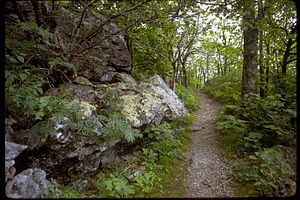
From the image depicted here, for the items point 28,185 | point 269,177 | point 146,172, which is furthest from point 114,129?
point 269,177

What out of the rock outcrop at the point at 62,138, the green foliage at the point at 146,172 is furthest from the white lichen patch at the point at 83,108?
the green foliage at the point at 146,172

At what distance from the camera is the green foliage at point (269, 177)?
2.67m

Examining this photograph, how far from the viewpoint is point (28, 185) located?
2148 millimetres

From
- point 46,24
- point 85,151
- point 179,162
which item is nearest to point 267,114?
point 179,162

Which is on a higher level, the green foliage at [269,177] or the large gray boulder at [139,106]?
the large gray boulder at [139,106]

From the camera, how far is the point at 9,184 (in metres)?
2.04

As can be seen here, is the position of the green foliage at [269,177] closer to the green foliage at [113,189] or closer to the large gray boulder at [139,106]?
the green foliage at [113,189]

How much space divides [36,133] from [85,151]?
1005mm

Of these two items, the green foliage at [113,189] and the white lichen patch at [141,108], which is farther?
the white lichen patch at [141,108]

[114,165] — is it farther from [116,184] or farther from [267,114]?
[267,114]

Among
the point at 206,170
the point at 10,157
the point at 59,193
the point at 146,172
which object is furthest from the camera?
the point at 206,170

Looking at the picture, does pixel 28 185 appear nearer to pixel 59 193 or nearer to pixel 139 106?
pixel 59 193

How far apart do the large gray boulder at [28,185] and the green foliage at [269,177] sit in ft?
12.4

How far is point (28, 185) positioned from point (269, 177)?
14.7 feet
